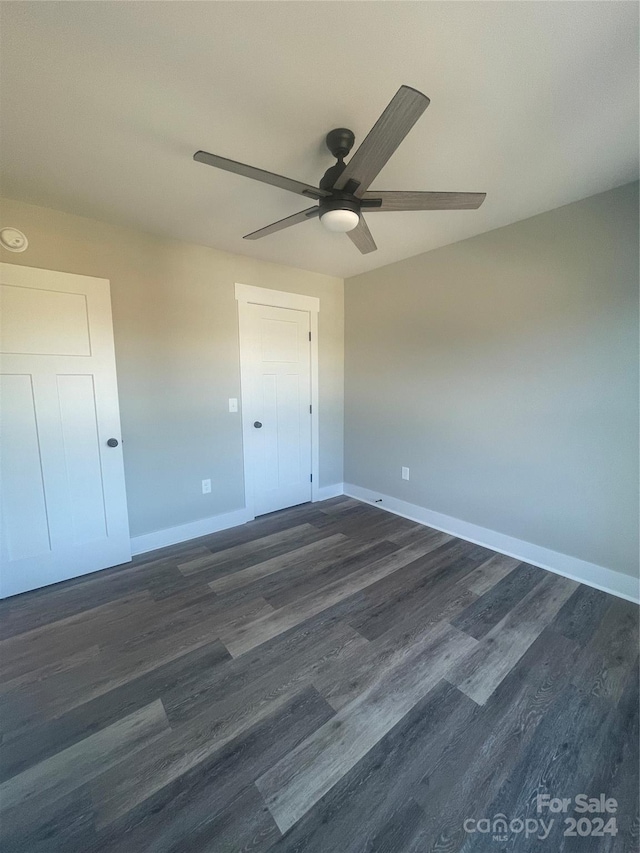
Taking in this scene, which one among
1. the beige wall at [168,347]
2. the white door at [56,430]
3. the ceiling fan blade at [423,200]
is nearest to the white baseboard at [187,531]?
the beige wall at [168,347]

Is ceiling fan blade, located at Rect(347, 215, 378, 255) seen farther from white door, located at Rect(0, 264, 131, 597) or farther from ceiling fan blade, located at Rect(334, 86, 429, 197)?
white door, located at Rect(0, 264, 131, 597)

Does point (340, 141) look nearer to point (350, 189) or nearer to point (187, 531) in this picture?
point (350, 189)

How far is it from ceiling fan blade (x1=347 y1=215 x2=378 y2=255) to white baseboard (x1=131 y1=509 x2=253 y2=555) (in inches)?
96.7

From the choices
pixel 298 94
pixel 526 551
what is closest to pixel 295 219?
pixel 298 94

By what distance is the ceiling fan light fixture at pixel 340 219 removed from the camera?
145 centimetres

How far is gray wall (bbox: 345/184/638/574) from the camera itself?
6.61 ft

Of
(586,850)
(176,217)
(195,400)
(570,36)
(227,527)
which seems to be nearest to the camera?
(586,850)

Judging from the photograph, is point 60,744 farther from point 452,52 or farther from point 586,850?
point 452,52

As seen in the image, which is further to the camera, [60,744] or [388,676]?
[388,676]

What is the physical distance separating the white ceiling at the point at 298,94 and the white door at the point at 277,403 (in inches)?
47.4

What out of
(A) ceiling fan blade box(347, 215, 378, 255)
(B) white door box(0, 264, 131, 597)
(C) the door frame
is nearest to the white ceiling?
(A) ceiling fan blade box(347, 215, 378, 255)

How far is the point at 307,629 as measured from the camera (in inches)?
72.1

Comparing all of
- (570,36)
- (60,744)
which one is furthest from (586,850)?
(570,36)

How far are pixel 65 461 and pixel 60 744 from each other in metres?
→ 1.57
